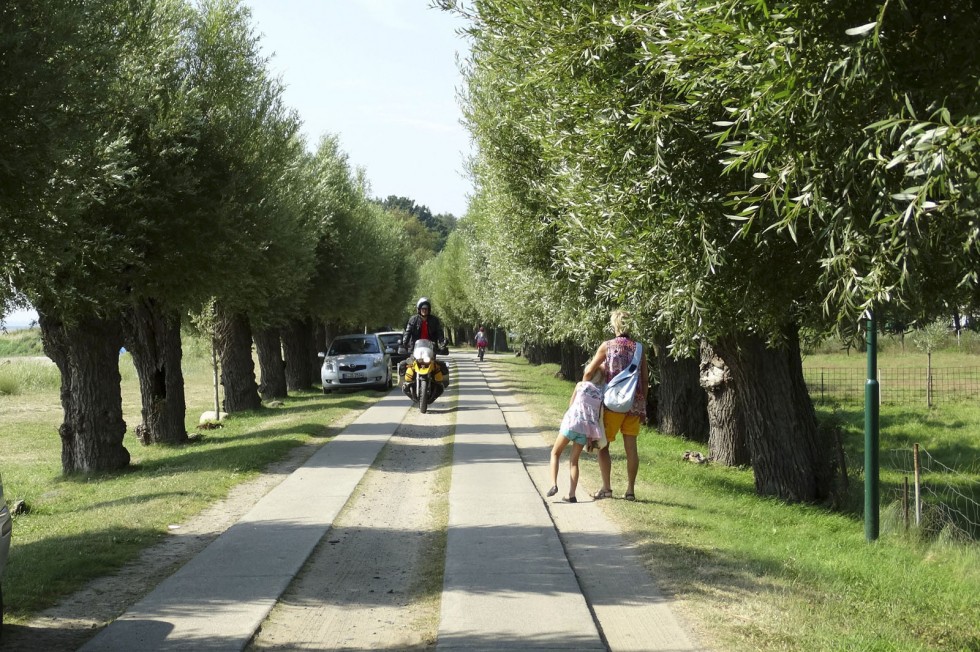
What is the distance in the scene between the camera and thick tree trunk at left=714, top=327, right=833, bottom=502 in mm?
12359

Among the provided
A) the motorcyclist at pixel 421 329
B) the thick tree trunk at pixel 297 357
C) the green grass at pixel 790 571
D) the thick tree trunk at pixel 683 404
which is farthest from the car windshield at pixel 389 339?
the green grass at pixel 790 571

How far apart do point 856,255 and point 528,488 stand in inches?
229

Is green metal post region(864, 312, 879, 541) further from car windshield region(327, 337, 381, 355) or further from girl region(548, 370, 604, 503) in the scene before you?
car windshield region(327, 337, 381, 355)

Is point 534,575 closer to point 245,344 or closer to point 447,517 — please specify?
point 447,517

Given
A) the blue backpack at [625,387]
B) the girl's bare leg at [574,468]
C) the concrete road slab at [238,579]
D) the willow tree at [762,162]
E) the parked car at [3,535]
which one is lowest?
the concrete road slab at [238,579]

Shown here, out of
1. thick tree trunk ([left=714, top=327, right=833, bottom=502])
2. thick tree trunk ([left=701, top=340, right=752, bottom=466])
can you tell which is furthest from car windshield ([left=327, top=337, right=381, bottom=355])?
thick tree trunk ([left=714, top=327, right=833, bottom=502])

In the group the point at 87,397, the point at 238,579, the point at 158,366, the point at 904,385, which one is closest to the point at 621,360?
the point at 238,579

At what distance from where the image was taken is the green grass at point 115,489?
7.35 metres

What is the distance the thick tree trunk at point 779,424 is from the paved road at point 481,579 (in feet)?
8.97

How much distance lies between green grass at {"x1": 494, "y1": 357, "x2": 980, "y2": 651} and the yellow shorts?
702mm

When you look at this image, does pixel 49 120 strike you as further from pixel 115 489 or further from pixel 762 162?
pixel 115 489

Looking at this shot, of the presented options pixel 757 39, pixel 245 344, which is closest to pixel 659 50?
pixel 757 39

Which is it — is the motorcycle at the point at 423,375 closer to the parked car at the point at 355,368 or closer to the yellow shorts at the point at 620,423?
the parked car at the point at 355,368

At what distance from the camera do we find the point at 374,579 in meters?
7.15
